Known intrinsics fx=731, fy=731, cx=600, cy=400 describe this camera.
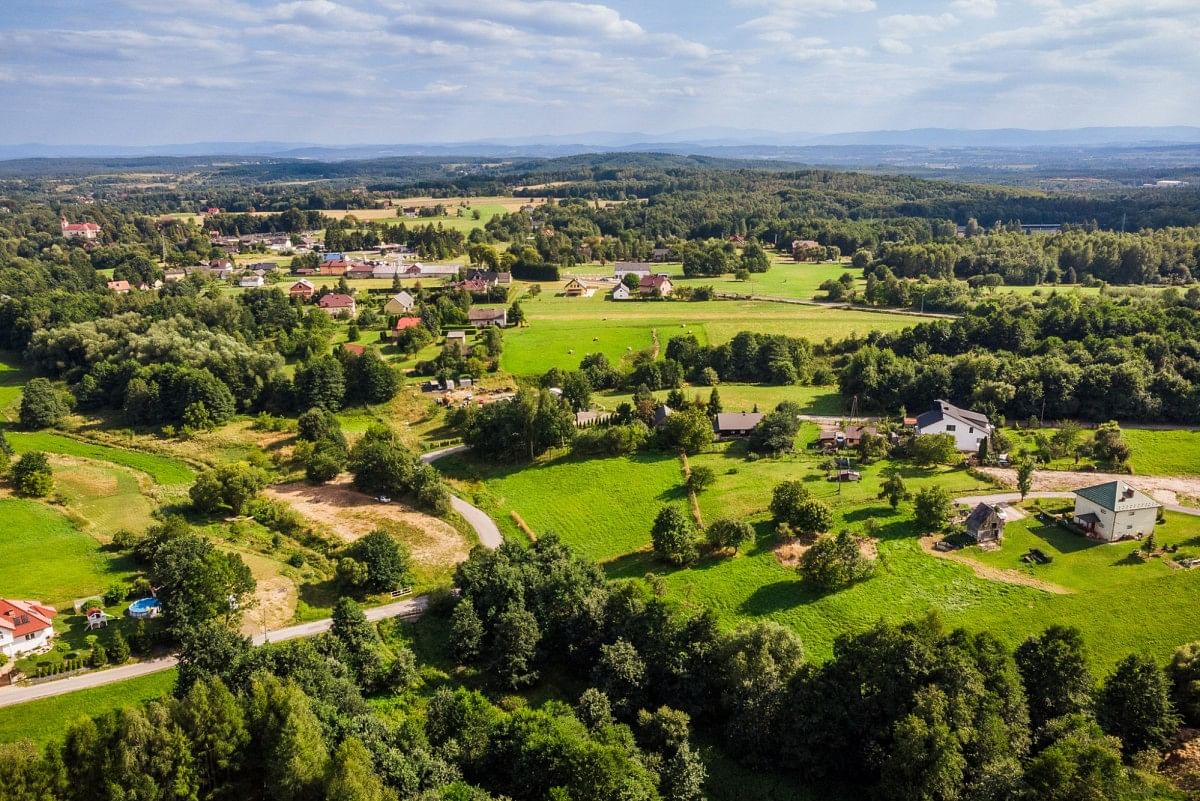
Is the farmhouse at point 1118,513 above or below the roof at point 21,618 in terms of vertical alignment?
above

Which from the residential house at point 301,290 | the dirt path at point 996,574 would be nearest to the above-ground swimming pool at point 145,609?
the dirt path at point 996,574

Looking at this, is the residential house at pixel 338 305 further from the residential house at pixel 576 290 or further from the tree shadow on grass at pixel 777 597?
the tree shadow on grass at pixel 777 597

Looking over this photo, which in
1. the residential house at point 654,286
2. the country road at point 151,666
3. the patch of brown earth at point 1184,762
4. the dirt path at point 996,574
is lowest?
the country road at point 151,666

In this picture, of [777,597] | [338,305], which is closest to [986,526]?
[777,597]

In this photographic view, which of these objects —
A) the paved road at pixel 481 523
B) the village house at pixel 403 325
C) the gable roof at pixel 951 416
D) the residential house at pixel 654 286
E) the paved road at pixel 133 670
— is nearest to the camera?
the paved road at pixel 133 670

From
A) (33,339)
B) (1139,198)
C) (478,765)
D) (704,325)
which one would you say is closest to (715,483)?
(478,765)

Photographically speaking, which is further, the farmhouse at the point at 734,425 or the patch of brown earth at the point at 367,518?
the farmhouse at the point at 734,425
